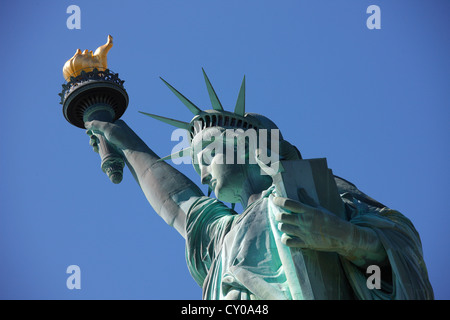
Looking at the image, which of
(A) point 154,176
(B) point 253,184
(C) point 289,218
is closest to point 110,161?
(A) point 154,176

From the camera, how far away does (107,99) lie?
17.4 m

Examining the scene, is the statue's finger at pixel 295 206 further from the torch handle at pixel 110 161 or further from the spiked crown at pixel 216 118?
the torch handle at pixel 110 161

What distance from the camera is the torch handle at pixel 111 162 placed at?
16375mm

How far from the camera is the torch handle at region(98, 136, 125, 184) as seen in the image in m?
16.4

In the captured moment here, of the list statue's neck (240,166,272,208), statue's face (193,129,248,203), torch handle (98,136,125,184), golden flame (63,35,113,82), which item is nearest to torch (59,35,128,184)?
golden flame (63,35,113,82)

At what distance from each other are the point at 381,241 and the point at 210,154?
11.9ft

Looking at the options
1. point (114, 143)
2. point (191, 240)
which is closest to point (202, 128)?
point (191, 240)

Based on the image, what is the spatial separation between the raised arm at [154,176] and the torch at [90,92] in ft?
1.07

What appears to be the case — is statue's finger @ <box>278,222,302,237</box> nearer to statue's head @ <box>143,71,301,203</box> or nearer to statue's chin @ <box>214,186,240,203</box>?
statue's head @ <box>143,71,301,203</box>

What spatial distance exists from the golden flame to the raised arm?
1124 millimetres

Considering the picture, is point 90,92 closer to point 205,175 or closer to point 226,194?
point 205,175

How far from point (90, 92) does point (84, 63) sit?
676 mm

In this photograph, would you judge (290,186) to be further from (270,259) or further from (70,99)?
(70,99)

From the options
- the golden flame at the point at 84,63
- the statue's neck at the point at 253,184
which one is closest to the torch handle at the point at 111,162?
the golden flame at the point at 84,63
